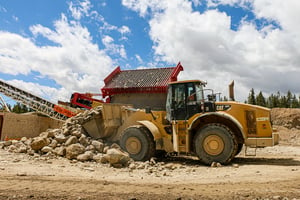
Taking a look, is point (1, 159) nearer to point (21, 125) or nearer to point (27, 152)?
point (27, 152)

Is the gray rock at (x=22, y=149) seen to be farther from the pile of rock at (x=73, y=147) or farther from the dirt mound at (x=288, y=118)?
the dirt mound at (x=288, y=118)

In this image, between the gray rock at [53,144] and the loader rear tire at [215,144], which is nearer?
the loader rear tire at [215,144]

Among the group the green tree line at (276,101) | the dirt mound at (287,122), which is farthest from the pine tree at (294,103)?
the dirt mound at (287,122)

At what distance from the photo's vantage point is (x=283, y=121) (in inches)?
892

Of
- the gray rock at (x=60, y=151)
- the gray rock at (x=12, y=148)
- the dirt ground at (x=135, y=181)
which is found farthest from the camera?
the gray rock at (x=12, y=148)

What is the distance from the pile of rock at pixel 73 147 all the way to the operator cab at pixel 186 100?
2.06 metres

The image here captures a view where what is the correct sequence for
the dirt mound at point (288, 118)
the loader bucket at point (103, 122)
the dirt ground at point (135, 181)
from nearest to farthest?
1. the dirt ground at point (135, 181)
2. the loader bucket at point (103, 122)
3. the dirt mound at point (288, 118)

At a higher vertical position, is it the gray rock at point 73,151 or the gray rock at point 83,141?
the gray rock at point 83,141

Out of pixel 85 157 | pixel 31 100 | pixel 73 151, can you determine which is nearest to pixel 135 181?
pixel 85 157

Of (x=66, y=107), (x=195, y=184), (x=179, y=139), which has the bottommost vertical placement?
(x=195, y=184)

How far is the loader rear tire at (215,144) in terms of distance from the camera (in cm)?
707

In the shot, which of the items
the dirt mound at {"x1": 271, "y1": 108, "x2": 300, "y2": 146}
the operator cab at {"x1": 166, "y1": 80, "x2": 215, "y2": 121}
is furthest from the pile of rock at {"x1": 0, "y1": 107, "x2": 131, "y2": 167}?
the dirt mound at {"x1": 271, "y1": 108, "x2": 300, "y2": 146}

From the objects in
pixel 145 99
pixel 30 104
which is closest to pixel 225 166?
pixel 145 99

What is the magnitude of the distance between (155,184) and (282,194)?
2261 millimetres
